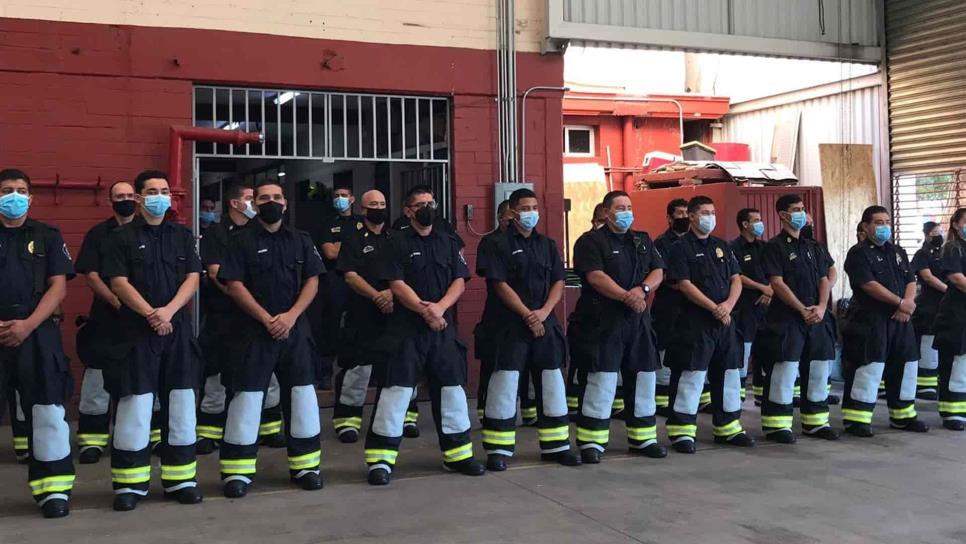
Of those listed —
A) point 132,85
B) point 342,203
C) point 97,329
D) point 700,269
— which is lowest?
point 97,329

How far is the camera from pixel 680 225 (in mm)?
8977

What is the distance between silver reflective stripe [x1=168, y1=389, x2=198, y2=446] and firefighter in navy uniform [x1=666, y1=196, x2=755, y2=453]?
368cm

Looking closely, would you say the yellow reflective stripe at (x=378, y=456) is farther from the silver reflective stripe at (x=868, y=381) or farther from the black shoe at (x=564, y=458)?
the silver reflective stripe at (x=868, y=381)

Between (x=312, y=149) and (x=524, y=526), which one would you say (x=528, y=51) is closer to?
(x=312, y=149)

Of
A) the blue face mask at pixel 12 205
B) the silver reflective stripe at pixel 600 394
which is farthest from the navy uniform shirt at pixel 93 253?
the silver reflective stripe at pixel 600 394

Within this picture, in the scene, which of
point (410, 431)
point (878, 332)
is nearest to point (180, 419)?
point (410, 431)

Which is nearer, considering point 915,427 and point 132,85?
point 915,427

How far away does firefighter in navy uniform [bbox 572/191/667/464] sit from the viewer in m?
7.49

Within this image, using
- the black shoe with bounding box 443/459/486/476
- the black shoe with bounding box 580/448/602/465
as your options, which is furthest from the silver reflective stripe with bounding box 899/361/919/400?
the black shoe with bounding box 443/459/486/476

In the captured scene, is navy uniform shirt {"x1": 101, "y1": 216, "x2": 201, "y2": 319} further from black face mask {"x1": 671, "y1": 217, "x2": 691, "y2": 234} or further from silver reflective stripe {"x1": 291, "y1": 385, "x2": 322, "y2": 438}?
black face mask {"x1": 671, "y1": 217, "x2": 691, "y2": 234}

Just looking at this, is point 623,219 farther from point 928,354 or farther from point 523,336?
point 928,354

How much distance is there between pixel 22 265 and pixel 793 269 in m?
5.76

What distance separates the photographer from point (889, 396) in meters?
8.85

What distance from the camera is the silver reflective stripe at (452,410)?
22.8ft
